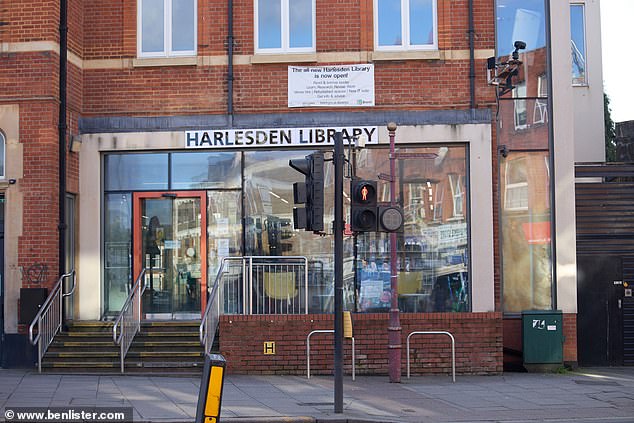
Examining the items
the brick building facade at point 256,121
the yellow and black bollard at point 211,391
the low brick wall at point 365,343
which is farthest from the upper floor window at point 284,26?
→ the yellow and black bollard at point 211,391

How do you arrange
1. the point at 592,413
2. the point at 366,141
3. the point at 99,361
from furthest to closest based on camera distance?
the point at 366,141 < the point at 99,361 < the point at 592,413

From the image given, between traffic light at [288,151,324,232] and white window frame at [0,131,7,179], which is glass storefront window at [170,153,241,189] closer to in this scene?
white window frame at [0,131,7,179]

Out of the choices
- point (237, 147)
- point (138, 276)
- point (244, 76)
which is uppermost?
point (244, 76)

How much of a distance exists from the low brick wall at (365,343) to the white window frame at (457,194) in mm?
2017

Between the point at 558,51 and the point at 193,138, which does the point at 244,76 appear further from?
the point at 558,51

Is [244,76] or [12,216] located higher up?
[244,76]

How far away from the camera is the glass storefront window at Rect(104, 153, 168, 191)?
1688cm

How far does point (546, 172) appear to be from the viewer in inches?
671

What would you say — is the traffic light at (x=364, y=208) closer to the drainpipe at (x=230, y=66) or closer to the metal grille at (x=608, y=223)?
the drainpipe at (x=230, y=66)

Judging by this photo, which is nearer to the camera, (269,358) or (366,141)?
(269,358)

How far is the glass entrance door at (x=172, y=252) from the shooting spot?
1673 cm

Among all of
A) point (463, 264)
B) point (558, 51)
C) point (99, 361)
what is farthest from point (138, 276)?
point (558, 51)

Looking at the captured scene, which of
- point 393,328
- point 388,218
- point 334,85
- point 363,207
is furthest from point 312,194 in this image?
point 334,85

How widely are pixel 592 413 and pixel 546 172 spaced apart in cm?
609
